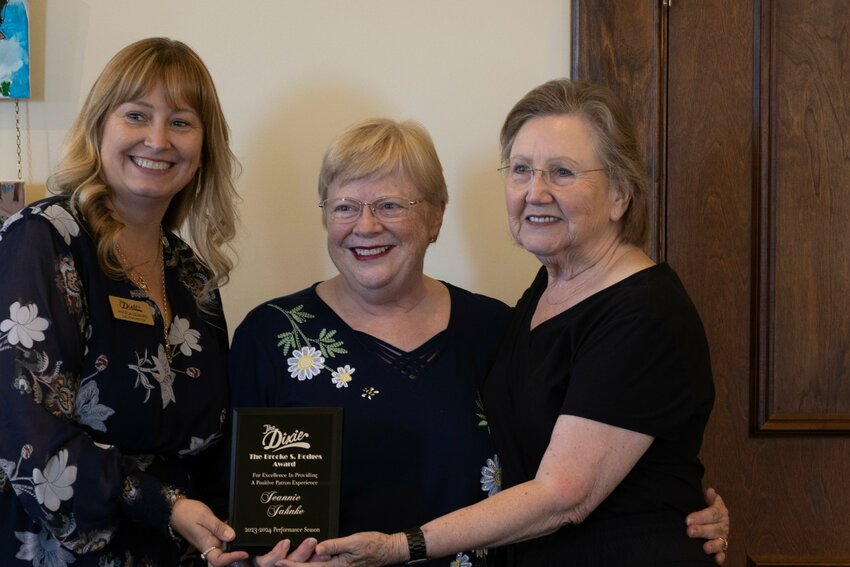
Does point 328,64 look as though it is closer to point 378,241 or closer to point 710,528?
point 378,241

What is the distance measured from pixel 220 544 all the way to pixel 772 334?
146cm

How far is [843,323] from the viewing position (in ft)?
7.81

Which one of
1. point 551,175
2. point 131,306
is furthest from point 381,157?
point 131,306

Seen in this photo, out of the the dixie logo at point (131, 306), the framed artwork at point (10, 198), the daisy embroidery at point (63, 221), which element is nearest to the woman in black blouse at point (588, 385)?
the the dixie logo at point (131, 306)

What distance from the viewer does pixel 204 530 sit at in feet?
5.74

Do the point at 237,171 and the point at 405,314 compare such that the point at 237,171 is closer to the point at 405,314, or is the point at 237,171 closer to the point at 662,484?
the point at 405,314

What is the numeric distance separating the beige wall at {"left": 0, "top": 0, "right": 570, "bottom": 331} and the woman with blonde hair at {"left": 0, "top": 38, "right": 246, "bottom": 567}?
1.27 ft

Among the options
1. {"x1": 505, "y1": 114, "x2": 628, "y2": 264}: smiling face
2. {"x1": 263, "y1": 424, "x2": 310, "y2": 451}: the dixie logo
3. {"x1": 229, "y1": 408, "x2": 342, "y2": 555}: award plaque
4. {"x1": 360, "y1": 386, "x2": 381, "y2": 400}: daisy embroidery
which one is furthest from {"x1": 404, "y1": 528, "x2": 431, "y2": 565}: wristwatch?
{"x1": 505, "y1": 114, "x2": 628, "y2": 264}: smiling face

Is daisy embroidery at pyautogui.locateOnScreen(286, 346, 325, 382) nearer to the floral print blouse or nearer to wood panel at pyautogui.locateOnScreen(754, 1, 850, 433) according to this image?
the floral print blouse

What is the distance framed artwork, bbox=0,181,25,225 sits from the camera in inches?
92.7

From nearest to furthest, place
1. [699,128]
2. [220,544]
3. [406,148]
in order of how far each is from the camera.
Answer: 1. [220,544]
2. [406,148]
3. [699,128]

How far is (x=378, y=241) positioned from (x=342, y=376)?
0.96ft

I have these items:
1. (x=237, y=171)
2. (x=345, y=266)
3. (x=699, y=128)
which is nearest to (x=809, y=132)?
(x=699, y=128)

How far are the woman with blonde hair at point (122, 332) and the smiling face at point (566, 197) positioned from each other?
2.28 feet
